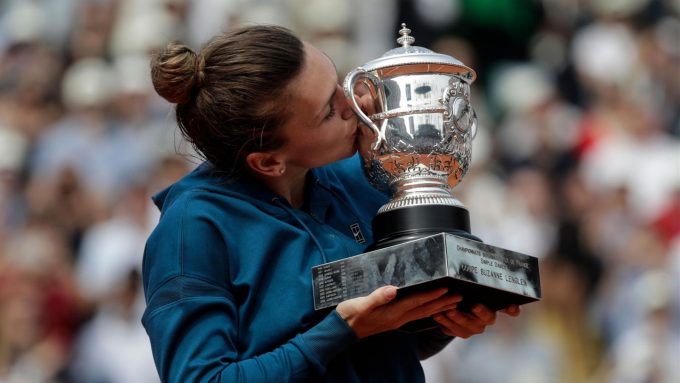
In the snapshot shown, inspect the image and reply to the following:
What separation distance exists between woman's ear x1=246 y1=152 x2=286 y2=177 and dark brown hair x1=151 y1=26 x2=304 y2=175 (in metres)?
0.01

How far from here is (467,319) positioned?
1.98 m

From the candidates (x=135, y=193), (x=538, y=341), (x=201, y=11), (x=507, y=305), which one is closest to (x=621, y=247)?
(x=538, y=341)

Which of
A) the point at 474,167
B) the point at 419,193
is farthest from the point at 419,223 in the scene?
the point at 474,167

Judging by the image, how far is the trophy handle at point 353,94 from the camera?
1.99 metres

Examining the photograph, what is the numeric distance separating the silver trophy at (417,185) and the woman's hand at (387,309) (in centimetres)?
2

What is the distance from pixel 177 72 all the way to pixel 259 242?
0.88 ft

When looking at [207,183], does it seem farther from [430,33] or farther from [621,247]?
[430,33]

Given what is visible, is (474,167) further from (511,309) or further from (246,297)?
(246,297)

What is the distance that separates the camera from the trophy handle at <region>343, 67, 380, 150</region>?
6.54 feet

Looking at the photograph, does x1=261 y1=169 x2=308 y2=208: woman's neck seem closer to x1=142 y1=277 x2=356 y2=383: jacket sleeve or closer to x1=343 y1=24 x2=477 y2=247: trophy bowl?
x1=343 y1=24 x2=477 y2=247: trophy bowl

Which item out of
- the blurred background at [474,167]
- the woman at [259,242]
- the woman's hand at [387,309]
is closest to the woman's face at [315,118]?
the woman at [259,242]

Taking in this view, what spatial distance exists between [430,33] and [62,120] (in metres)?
1.82

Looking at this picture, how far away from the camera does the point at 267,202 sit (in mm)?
2027

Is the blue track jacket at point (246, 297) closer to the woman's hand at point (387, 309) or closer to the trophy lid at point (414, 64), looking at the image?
the woman's hand at point (387, 309)
